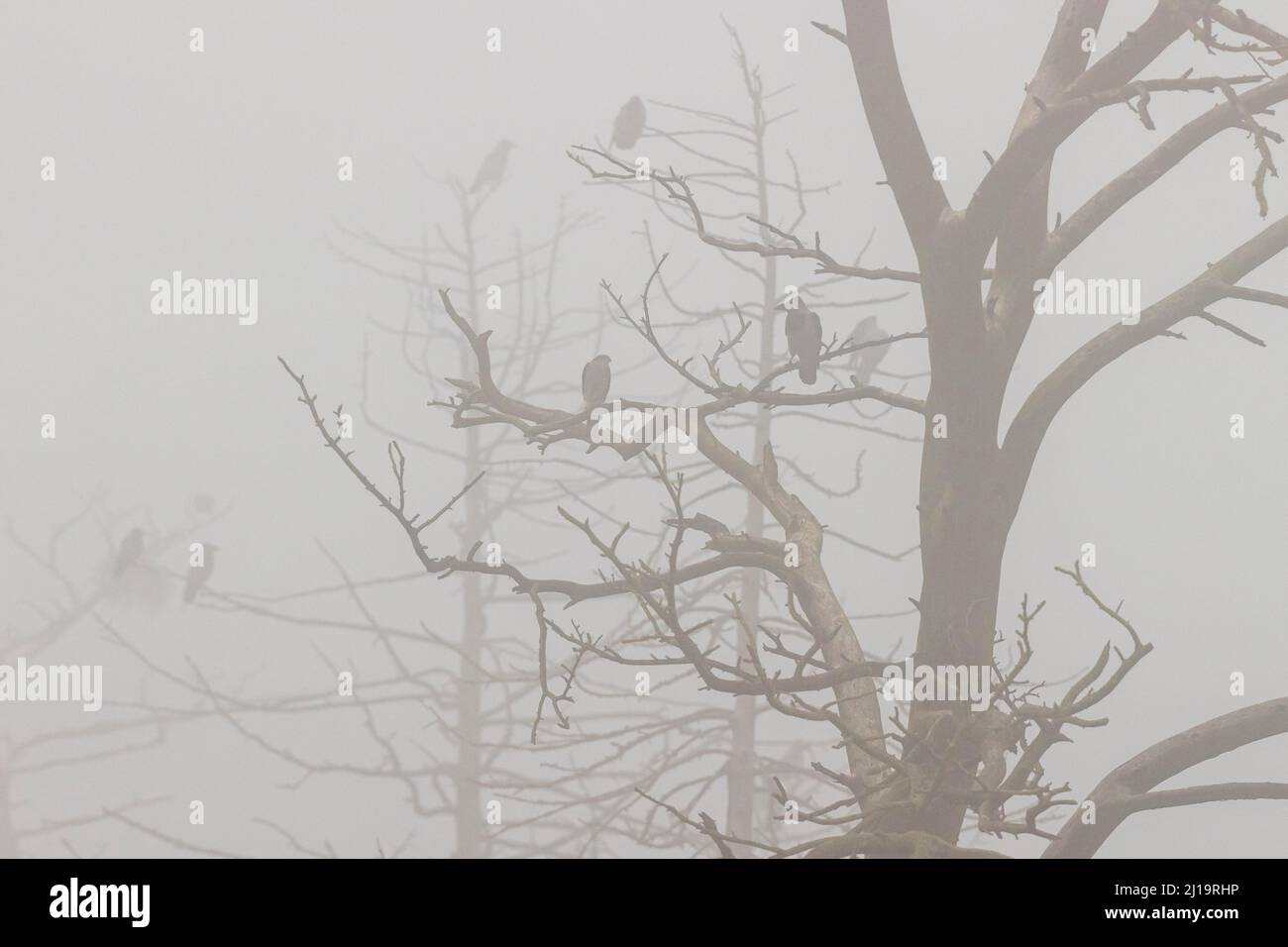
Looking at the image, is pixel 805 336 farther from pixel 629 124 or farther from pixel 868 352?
pixel 629 124

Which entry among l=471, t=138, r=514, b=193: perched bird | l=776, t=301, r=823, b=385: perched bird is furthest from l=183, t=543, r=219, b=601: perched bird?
l=776, t=301, r=823, b=385: perched bird

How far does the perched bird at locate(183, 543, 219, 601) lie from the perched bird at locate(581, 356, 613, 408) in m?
6.42

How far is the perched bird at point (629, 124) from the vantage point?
1052 centimetres

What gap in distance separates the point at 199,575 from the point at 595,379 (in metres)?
8.10

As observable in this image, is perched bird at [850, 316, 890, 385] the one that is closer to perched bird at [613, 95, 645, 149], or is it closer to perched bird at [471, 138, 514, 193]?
perched bird at [613, 95, 645, 149]

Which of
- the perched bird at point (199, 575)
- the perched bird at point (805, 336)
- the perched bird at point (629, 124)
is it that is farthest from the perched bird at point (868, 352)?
the perched bird at point (199, 575)

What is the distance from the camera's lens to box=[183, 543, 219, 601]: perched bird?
1064 cm

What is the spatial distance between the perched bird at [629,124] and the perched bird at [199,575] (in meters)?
5.45

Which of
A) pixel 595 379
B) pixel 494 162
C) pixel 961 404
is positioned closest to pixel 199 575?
pixel 494 162

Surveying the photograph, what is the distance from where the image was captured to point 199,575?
38.5 ft

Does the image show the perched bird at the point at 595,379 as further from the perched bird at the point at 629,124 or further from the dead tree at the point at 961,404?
the perched bird at the point at 629,124
